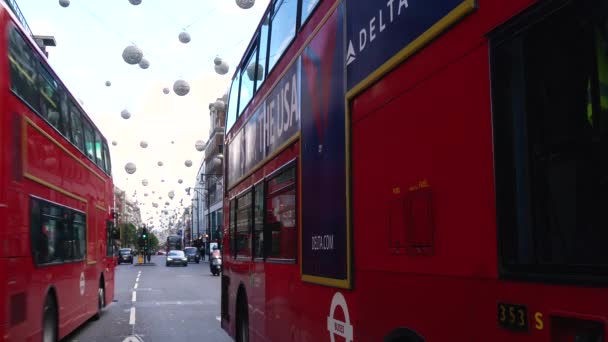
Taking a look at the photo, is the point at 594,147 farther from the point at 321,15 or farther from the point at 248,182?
the point at 248,182

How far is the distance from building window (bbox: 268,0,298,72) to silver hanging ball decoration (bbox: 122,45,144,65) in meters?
8.01

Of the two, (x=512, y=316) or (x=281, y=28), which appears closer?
(x=512, y=316)

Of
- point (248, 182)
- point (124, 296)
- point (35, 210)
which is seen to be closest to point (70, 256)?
point (35, 210)

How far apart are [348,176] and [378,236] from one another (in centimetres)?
64

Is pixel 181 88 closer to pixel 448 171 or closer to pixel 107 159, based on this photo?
pixel 107 159

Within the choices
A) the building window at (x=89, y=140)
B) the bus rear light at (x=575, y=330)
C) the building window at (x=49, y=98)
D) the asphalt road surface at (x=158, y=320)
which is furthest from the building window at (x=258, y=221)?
the building window at (x=89, y=140)

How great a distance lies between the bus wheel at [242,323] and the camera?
8.69m

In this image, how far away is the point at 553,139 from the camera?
7.25ft

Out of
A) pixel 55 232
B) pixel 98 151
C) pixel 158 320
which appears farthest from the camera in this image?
pixel 158 320

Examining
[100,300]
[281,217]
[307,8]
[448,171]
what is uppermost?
[307,8]

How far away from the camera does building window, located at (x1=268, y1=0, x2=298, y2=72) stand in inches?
245

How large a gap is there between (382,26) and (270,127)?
11.3 ft

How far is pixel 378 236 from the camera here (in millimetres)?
3785

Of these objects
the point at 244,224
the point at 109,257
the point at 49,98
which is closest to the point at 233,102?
the point at 244,224
